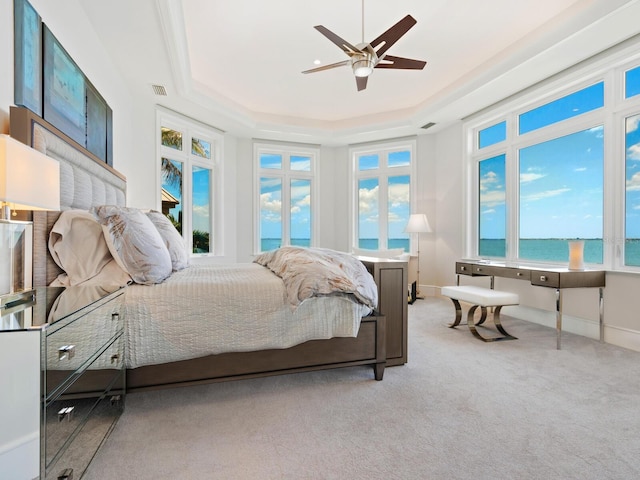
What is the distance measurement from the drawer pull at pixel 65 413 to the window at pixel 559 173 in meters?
4.16

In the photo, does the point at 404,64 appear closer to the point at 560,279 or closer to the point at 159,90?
the point at 560,279

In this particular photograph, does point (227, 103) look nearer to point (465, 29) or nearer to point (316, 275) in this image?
point (465, 29)

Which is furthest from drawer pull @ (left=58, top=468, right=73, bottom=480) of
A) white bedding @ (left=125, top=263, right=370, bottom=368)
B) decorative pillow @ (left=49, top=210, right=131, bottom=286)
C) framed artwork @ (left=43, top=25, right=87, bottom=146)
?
framed artwork @ (left=43, top=25, right=87, bottom=146)

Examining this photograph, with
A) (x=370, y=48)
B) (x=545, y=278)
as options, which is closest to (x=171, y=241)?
(x=370, y=48)

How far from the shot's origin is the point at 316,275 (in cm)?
197

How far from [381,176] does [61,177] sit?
17.0 feet

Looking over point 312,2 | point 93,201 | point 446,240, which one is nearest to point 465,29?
point 312,2

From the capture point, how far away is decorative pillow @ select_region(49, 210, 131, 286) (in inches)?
68.5

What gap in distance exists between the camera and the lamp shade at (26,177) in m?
1.16

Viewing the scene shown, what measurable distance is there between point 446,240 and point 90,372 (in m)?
5.16

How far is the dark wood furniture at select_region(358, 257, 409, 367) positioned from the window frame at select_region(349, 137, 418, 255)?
3.50 meters

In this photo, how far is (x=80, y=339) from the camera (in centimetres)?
126

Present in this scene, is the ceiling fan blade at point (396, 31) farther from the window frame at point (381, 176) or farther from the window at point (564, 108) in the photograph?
the window frame at point (381, 176)

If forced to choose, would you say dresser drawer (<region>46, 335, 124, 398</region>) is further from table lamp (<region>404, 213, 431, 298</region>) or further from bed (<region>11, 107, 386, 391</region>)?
table lamp (<region>404, 213, 431, 298</region>)
